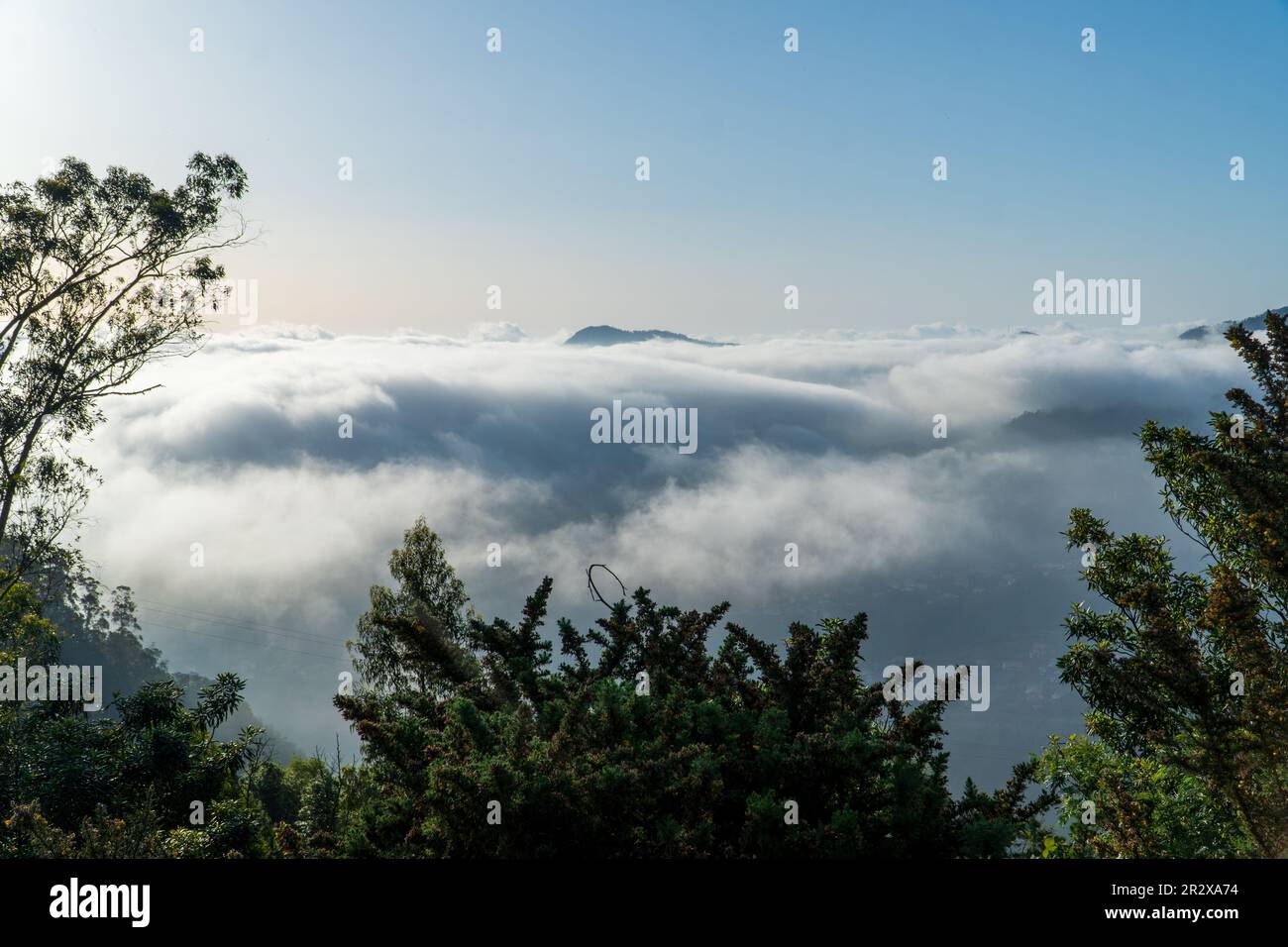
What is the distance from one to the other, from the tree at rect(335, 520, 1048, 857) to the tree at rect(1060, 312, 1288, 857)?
118 inches

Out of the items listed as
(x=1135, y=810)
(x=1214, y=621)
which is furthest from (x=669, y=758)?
(x=1214, y=621)

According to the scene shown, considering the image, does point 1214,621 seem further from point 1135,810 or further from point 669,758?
point 669,758

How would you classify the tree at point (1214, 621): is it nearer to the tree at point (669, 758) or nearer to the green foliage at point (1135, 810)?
the green foliage at point (1135, 810)

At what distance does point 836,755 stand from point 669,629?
123 inches

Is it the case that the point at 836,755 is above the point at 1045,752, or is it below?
above

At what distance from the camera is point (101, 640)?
108m

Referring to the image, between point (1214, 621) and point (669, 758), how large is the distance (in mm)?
7119

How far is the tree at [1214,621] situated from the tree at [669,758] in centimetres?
299

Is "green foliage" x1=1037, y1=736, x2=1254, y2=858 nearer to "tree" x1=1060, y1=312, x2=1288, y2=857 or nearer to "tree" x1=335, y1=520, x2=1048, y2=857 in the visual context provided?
"tree" x1=1060, y1=312, x2=1288, y2=857

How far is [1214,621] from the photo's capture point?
372 inches

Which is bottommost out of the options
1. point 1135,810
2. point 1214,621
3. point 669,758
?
point 1135,810

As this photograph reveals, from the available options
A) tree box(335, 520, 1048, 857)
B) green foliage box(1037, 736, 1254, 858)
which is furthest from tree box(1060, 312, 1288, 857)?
tree box(335, 520, 1048, 857)

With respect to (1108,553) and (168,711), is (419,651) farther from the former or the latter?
(168,711)
